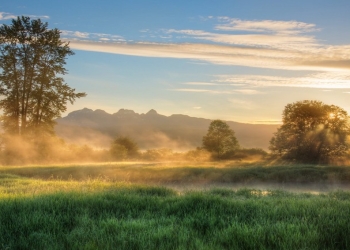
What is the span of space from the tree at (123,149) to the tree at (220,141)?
12.2 meters

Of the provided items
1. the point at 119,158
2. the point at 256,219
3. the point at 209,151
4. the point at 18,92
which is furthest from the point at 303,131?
the point at 256,219

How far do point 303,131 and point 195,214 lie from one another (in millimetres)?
30846

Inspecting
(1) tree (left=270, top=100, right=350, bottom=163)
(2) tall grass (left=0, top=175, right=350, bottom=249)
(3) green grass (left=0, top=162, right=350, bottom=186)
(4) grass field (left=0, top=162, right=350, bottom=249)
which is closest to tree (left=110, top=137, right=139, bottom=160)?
(1) tree (left=270, top=100, right=350, bottom=163)

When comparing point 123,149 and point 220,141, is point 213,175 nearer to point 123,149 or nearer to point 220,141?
point 220,141

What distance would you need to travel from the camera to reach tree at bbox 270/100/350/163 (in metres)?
33.9

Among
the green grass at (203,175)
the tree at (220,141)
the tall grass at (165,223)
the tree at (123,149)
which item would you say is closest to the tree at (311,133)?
the tree at (220,141)

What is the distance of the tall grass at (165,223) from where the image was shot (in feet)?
17.9

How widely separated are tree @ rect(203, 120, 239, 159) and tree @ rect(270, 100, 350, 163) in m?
9.41

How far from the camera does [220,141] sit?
153 feet

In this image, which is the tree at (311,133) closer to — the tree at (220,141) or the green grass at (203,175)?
the tree at (220,141)

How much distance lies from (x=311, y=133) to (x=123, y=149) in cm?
2679

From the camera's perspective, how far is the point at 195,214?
7.23m

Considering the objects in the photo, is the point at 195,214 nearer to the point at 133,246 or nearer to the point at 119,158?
the point at 133,246

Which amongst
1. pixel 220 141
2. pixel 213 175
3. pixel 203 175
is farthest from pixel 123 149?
pixel 213 175
